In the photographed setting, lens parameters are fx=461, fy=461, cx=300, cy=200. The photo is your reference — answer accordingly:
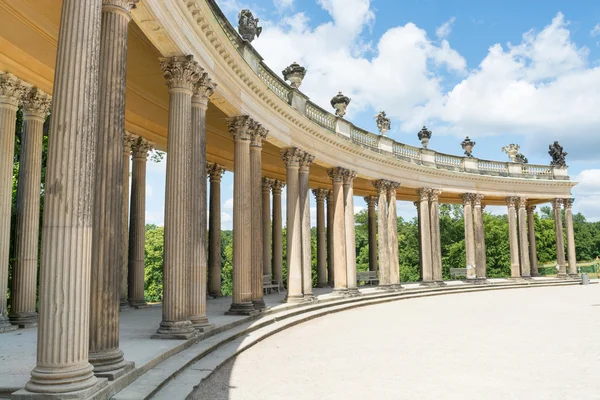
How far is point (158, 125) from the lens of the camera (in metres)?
41.4

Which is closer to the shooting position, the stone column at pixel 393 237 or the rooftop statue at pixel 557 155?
the stone column at pixel 393 237

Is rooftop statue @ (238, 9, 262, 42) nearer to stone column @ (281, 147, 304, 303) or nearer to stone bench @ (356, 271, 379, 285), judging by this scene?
stone column @ (281, 147, 304, 303)

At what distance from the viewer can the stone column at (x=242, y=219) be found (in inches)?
1271

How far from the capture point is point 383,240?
59656 mm

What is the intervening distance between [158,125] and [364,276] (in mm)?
40378

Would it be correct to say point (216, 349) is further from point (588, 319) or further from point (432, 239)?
point (432, 239)

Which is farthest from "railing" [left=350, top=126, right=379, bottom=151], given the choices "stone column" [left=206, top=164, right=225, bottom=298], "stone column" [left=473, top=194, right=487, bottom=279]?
"stone column" [left=473, top=194, right=487, bottom=279]

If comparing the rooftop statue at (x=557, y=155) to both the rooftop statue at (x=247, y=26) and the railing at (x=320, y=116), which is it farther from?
the rooftop statue at (x=247, y=26)

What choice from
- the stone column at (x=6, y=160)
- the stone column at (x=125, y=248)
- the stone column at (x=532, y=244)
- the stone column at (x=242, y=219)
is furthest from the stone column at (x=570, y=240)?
the stone column at (x=6, y=160)

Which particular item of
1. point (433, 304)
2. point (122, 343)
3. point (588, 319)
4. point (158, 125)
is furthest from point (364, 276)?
point (122, 343)

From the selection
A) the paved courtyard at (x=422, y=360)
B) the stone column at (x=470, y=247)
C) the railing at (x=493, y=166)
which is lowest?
the paved courtyard at (x=422, y=360)

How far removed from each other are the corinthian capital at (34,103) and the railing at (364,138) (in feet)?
116

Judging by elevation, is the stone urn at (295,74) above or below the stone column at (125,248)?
above

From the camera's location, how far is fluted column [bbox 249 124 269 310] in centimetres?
3475
